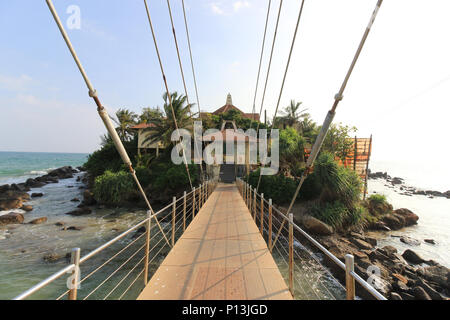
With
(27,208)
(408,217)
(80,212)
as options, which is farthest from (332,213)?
(27,208)

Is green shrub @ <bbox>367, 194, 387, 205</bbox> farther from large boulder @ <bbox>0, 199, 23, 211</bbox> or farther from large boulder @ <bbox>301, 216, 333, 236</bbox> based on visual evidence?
large boulder @ <bbox>0, 199, 23, 211</bbox>

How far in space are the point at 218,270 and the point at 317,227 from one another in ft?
28.0

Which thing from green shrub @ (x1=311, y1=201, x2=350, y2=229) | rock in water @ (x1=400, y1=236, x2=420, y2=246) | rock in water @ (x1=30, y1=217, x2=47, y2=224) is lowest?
rock in water @ (x1=400, y1=236, x2=420, y2=246)

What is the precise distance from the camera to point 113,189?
653 inches

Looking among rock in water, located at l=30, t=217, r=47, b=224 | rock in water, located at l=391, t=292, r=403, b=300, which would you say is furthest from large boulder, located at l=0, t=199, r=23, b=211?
rock in water, located at l=391, t=292, r=403, b=300

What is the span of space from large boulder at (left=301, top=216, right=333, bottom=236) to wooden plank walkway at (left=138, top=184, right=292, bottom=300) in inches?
252

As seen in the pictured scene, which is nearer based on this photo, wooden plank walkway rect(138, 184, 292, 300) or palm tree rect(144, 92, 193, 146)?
wooden plank walkway rect(138, 184, 292, 300)

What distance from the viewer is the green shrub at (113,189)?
54.1 feet

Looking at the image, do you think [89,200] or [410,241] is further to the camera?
[89,200]

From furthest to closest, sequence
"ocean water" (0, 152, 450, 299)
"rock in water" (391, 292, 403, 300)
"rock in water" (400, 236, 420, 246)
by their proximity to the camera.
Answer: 1. "rock in water" (400, 236, 420, 246)
2. "ocean water" (0, 152, 450, 299)
3. "rock in water" (391, 292, 403, 300)

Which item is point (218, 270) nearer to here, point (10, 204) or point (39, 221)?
point (39, 221)

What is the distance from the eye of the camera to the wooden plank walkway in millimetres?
2490
